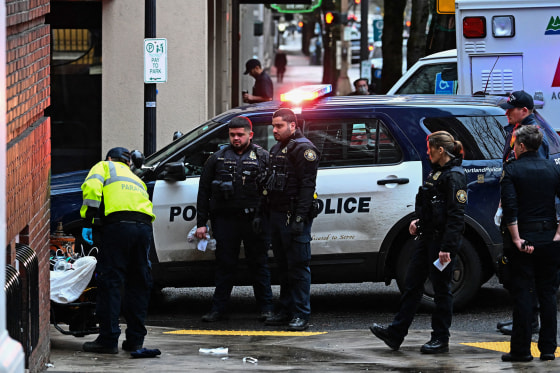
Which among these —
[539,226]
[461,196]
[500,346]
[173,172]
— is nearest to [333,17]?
[173,172]

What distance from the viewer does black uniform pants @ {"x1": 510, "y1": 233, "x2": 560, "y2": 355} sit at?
22.0 ft

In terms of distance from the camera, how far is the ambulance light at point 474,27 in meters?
11.3

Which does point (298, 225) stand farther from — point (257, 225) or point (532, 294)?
point (532, 294)

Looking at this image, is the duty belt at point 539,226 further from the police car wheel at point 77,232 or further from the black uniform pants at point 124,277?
the police car wheel at point 77,232

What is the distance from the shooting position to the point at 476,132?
853cm

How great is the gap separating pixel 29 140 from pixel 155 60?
639 centimetres

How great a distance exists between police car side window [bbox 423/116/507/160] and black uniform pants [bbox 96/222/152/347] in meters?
2.93

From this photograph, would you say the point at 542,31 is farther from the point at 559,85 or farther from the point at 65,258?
the point at 65,258

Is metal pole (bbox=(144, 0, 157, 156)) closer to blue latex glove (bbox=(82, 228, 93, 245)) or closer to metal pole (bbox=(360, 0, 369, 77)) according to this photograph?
blue latex glove (bbox=(82, 228, 93, 245))

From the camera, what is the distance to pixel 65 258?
7.38 m

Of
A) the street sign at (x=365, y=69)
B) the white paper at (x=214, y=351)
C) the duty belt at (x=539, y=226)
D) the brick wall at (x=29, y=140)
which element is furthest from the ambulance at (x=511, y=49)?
the street sign at (x=365, y=69)

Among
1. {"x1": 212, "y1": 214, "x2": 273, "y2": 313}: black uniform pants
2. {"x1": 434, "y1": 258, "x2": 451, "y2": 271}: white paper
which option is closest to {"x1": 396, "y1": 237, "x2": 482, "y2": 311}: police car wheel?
{"x1": 212, "y1": 214, "x2": 273, "y2": 313}: black uniform pants

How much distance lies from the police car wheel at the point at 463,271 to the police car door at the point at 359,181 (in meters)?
0.26

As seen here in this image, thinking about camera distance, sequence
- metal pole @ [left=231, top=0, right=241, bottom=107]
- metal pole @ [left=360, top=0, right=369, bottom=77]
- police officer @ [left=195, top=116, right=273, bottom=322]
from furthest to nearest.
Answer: metal pole @ [left=360, top=0, right=369, bottom=77] → metal pole @ [left=231, top=0, right=241, bottom=107] → police officer @ [left=195, top=116, right=273, bottom=322]
